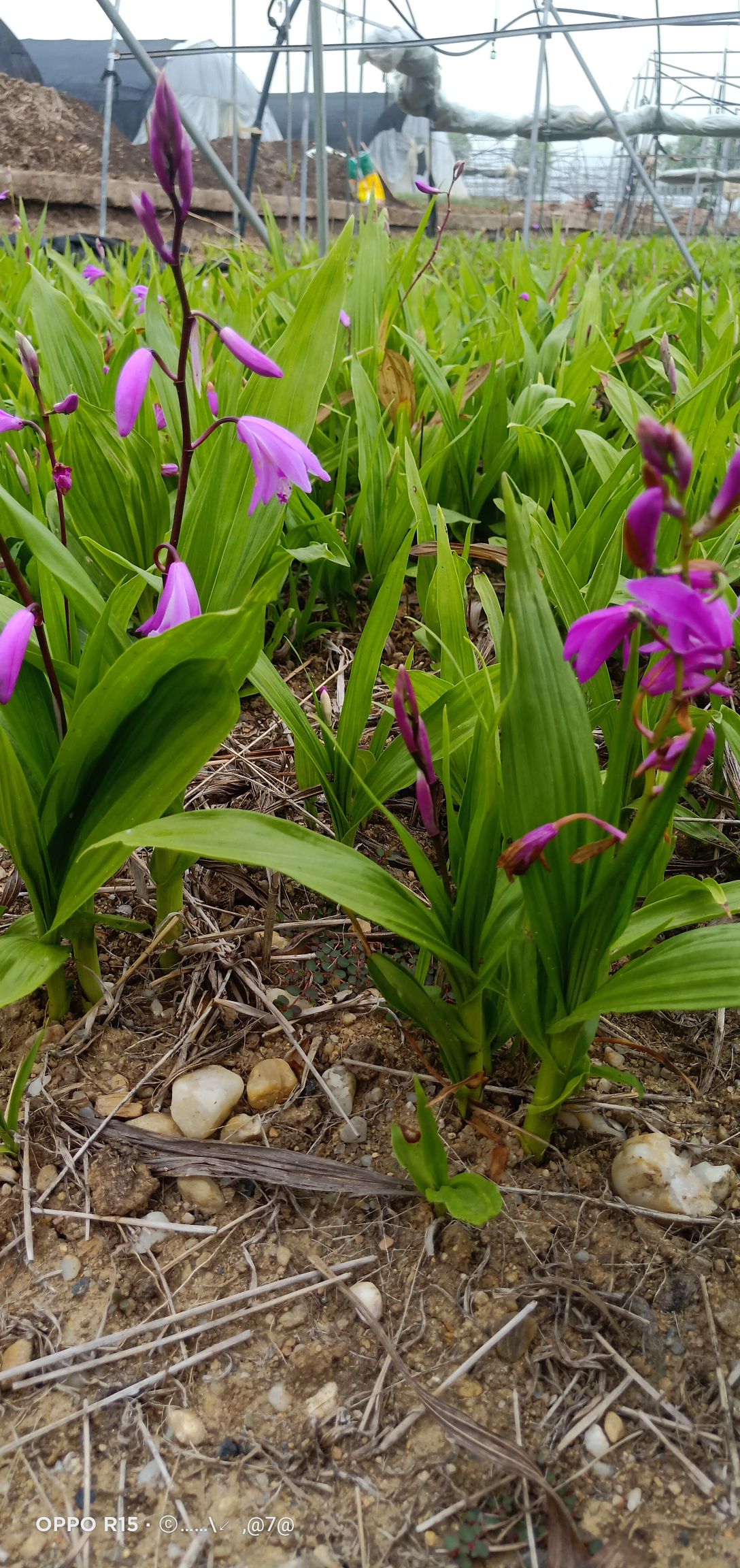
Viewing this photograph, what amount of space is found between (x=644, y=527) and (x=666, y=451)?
0.05 m

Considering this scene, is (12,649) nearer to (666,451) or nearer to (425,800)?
(425,800)

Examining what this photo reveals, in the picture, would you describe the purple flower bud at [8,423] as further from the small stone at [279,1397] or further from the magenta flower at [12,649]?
the small stone at [279,1397]

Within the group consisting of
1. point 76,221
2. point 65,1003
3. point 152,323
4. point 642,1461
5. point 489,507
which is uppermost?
point 76,221

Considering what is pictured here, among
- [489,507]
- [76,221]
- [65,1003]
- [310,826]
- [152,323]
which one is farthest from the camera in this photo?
[76,221]

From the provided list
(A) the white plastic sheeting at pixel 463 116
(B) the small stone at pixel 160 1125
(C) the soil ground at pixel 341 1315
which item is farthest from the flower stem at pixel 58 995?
(A) the white plastic sheeting at pixel 463 116

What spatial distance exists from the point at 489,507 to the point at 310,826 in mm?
844

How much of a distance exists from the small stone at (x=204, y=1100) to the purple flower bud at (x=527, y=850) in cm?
43

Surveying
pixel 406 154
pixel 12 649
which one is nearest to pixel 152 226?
pixel 12 649

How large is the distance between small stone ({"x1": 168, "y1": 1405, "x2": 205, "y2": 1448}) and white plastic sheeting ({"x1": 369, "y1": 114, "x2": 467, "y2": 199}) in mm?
17677

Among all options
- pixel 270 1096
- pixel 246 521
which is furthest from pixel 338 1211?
pixel 246 521

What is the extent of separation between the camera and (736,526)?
3.54 ft

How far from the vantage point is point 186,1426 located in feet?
2.24

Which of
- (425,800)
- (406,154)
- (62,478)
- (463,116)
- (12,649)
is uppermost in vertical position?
(406,154)

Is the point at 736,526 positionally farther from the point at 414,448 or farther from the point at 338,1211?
the point at 338,1211
